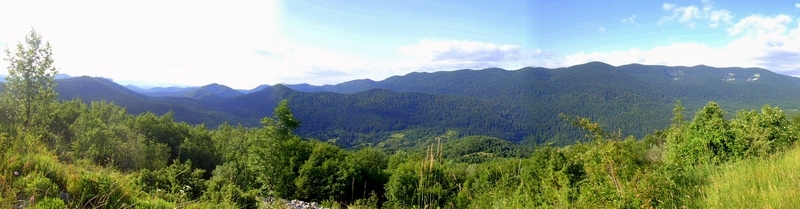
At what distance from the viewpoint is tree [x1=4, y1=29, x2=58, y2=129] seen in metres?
11.3

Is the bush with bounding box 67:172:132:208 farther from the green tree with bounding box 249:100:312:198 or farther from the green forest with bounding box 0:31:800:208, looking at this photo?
the green tree with bounding box 249:100:312:198

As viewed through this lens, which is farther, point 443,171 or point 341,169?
point 341,169

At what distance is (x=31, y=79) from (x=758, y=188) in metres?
16.8

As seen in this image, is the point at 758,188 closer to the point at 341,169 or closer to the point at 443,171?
the point at 443,171

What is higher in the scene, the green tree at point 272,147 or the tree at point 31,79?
the tree at point 31,79

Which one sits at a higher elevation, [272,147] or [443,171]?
[443,171]

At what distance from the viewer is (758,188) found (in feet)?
12.7

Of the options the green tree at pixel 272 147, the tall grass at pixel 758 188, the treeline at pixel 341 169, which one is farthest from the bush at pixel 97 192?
the green tree at pixel 272 147

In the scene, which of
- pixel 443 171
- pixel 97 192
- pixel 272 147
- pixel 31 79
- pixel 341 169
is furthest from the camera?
pixel 341 169

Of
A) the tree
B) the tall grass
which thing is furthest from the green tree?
the tall grass

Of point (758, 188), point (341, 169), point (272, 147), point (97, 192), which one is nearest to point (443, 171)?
point (758, 188)

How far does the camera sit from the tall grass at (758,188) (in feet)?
10.6

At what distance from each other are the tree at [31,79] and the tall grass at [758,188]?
51.6 ft

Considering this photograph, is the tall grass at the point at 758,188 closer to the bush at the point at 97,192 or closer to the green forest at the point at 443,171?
the green forest at the point at 443,171
